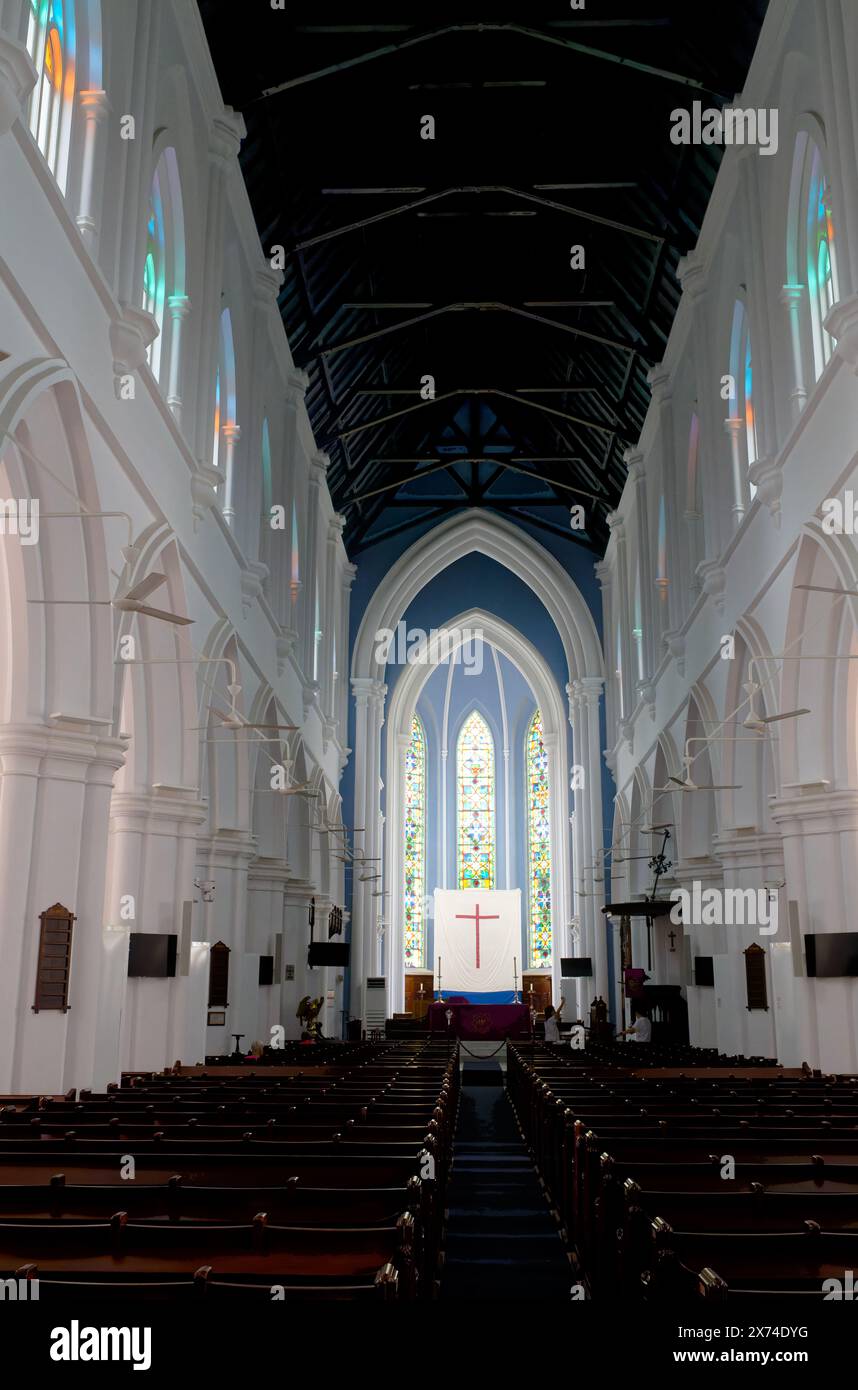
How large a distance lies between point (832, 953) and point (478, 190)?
11.9 m

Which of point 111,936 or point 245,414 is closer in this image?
point 111,936

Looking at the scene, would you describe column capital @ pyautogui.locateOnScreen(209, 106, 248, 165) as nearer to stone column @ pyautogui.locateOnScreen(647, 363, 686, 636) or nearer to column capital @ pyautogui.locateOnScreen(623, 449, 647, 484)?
stone column @ pyautogui.locateOnScreen(647, 363, 686, 636)

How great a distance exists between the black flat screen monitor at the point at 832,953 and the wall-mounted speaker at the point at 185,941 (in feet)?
21.3

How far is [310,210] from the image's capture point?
18.1 m

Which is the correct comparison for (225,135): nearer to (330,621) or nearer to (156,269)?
(156,269)

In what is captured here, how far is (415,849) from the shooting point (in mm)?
35344

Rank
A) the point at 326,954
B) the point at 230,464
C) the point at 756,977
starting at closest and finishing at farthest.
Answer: the point at 756,977 → the point at 230,464 → the point at 326,954

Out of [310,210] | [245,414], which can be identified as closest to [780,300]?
[245,414]

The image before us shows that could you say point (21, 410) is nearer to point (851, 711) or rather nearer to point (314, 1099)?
point (314, 1099)

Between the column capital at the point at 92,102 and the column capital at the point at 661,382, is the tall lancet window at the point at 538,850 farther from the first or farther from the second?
the column capital at the point at 92,102

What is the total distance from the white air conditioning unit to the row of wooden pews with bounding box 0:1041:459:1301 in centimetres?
1853

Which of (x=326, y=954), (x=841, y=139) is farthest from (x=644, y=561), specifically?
(x=841, y=139)

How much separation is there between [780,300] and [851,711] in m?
4.50

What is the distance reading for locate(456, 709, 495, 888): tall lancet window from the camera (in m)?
35.6
